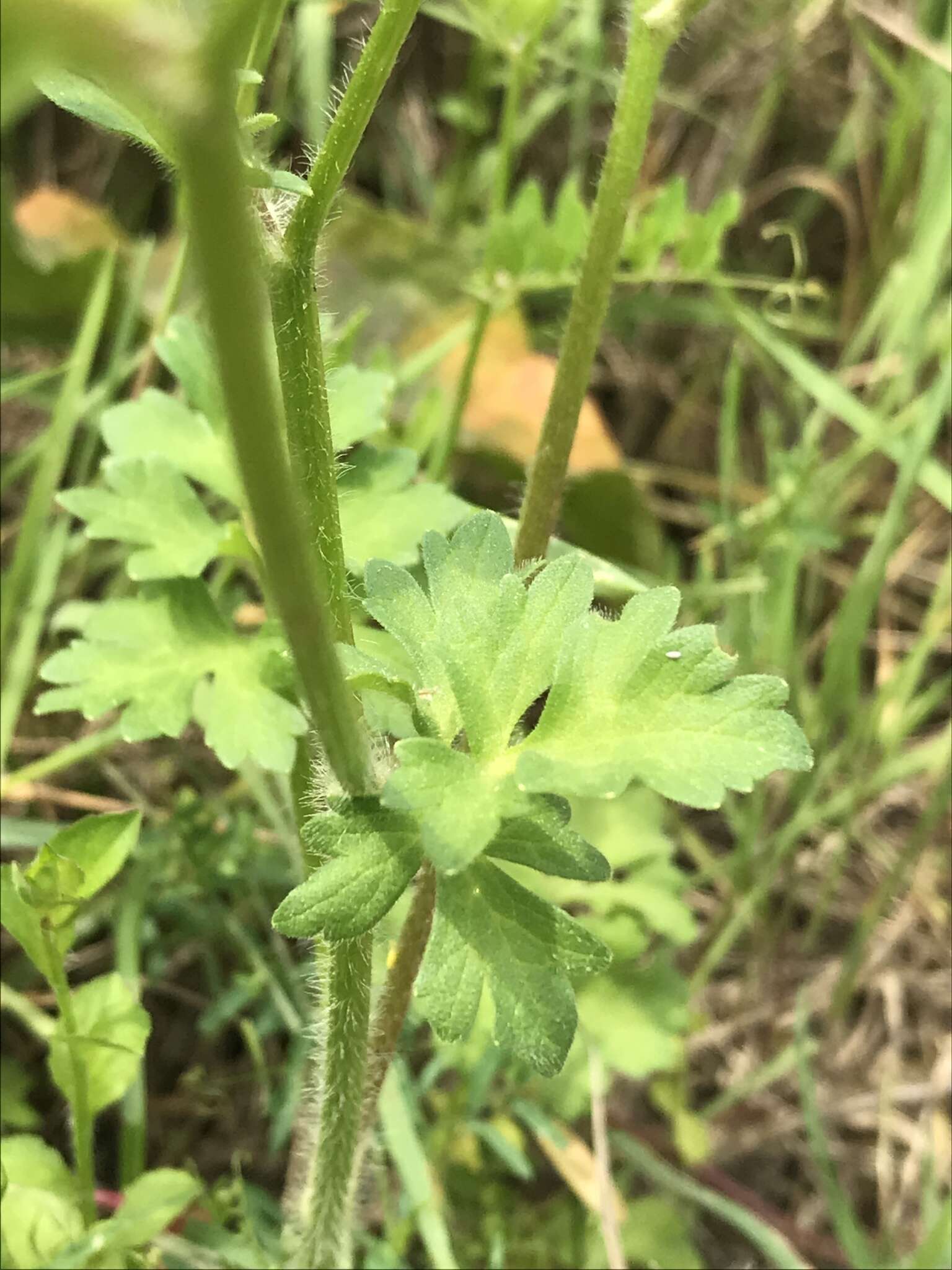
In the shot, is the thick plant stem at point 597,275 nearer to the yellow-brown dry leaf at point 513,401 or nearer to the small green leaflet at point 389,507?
the small green leaflet at point 389,507

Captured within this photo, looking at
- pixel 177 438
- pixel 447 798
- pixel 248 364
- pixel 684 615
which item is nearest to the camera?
pixel 248 364

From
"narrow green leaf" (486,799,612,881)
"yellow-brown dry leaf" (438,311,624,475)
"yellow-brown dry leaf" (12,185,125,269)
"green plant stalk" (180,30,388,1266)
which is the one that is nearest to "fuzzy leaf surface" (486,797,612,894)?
"narrow green leaf" (486,799,612,881)

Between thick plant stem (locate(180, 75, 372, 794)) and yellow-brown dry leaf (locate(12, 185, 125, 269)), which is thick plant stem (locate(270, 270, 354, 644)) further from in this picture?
yellow-brown dry leaf (locate(12, 185, 125, 269))

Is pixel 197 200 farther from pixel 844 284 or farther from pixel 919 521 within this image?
pixel 844 284

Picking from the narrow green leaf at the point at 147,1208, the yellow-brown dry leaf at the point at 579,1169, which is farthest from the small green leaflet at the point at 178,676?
the yellow-brown dry leaf at the point at 579,1169

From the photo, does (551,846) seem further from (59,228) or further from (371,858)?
(59,228)

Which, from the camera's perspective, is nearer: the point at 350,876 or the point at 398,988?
the point at 350,876

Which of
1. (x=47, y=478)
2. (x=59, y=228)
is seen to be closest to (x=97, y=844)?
(x=47, y=478)
